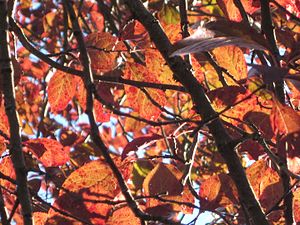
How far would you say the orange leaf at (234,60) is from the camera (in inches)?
48.3

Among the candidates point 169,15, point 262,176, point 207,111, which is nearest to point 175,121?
point 207,111

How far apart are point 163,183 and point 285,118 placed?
0.39 meters

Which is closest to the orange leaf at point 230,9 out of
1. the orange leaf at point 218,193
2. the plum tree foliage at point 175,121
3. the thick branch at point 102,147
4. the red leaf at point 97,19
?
the plum tree foliage at point 175,121

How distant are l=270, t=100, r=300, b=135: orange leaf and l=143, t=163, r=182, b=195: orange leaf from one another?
35 cm

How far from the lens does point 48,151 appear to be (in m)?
1.32

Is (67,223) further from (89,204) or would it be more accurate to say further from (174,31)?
(174,31)

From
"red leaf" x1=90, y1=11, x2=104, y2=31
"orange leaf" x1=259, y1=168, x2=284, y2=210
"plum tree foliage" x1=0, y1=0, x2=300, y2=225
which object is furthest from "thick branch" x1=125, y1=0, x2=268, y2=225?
"red leaf" x1=90, y1=11, x2=104, y2=31

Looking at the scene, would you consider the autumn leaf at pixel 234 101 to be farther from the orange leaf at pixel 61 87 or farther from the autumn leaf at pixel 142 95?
the orange leaf at pixel 61 87

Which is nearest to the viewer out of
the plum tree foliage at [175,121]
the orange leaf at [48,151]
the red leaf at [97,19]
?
the plum tree foliage at [175,121]

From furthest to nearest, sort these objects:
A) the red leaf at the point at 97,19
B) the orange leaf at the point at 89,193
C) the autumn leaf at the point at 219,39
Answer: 1. the red leaf at the point at 97,19
2. the orange leaf at the point at 89,193
3. the autumn leaf at the point at 219,39

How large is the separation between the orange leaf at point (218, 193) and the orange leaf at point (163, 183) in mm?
55

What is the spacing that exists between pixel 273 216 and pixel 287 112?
421 mm

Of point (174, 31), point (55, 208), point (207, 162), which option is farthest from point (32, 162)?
point (207, 162)

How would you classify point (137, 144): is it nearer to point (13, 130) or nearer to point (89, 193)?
point (89, 193)
